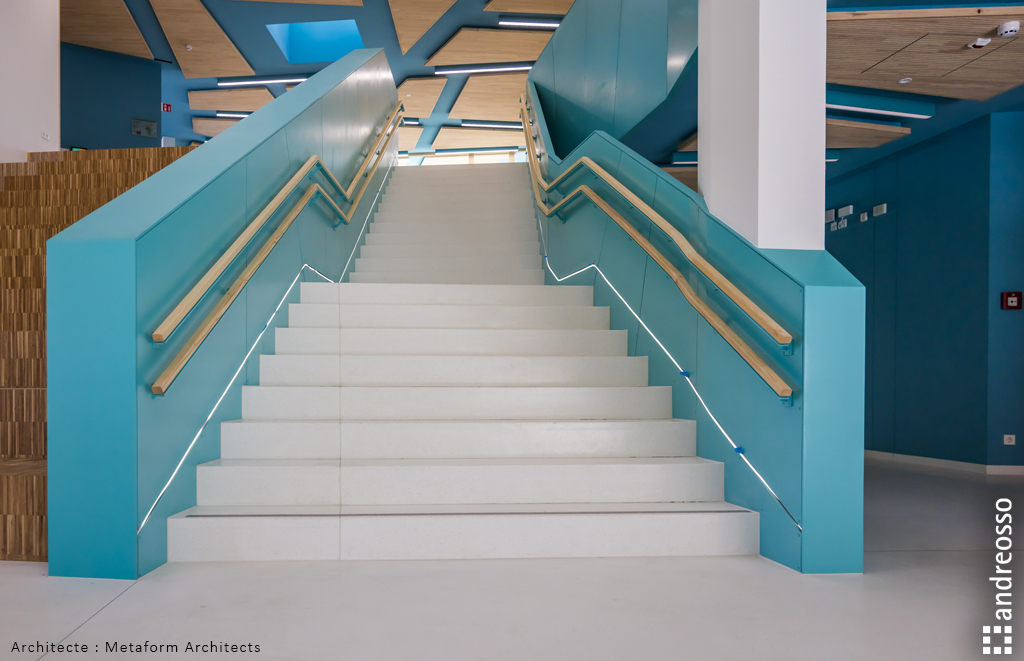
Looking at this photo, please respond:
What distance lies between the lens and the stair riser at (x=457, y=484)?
280 cm

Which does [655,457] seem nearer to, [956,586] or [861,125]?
[956,586]

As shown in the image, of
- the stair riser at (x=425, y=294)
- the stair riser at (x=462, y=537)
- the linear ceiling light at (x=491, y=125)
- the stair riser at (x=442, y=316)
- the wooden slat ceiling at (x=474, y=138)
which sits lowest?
the stair riser at (x=462, y=537)

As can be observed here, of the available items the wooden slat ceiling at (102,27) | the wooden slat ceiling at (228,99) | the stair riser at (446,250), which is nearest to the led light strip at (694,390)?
the stair riser at (446,250)

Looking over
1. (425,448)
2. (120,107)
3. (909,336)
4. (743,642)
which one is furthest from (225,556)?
(120,107)

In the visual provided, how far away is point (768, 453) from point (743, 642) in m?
0.95

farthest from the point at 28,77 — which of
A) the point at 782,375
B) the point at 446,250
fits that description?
the point at 782,375

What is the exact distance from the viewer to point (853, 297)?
2533mm

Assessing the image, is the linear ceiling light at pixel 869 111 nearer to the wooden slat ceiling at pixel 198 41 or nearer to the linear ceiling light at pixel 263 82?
the wooden slat ceiling at pixel 198 41

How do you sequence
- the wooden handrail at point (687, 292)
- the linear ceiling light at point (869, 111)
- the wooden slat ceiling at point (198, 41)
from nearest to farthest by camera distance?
the wooden handrail at point (687, 292) → the linear ceiling light at point (869, 111) → the wooden slat ceiling at point (198, 41)

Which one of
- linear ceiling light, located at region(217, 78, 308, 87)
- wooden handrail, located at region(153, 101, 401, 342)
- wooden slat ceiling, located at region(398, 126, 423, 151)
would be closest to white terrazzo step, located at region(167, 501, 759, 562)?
wooden handrail, located at region(153, 101, 401, 342)

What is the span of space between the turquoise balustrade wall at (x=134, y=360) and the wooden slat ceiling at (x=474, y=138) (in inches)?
486

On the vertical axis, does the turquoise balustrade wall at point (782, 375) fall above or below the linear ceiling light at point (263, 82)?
below

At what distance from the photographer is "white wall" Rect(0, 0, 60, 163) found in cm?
604

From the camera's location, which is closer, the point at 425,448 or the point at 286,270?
the point at 425,448
